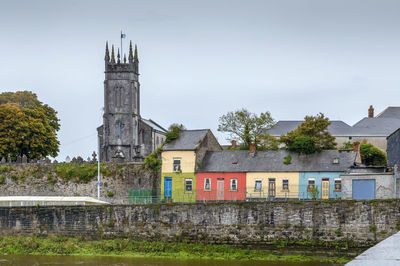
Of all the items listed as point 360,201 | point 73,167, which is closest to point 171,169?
point 73,167

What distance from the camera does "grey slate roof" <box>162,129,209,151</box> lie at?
4484cm

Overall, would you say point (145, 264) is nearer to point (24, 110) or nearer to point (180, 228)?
point (180, 228)

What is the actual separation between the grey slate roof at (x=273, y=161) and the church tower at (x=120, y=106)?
28217 mm

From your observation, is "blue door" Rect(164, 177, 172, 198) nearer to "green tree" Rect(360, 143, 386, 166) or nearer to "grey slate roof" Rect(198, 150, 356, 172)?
"grey slate roof" Rect(198, 150, 356, 172)

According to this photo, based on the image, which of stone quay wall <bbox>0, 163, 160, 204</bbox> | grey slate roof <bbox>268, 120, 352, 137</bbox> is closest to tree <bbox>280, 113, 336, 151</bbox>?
stone quay wall <bbox>0, 163, 160, 204</bbox>

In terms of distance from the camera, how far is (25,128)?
57062 mm

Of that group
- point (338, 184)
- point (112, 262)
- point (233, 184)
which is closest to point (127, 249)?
point (112, 262)

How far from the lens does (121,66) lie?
74.0m

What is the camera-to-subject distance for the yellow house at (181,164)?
4419cm

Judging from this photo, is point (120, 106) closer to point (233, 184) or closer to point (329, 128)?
point (329, 128)

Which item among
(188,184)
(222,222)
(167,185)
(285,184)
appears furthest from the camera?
(167,185)

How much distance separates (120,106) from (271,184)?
35.2 m

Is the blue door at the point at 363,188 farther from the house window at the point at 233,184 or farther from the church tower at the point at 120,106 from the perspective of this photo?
the church tower at the point at 120,106

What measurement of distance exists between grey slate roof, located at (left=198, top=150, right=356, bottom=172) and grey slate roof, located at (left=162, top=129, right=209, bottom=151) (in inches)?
→ 60.1
